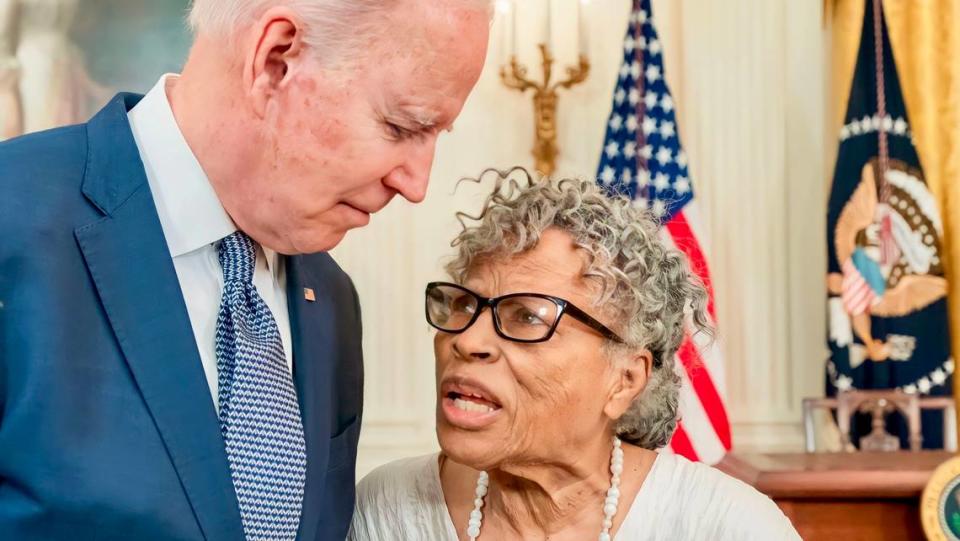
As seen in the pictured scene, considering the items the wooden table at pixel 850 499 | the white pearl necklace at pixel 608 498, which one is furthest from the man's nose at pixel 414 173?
the wooden table at pixel 850 499

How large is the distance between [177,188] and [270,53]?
0.27 meters

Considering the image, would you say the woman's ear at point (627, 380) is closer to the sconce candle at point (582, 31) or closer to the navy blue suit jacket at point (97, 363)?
the navy blue suit jacket at point (97, 363)

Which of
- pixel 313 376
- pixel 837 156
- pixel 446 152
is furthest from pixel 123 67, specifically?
pixel 313 376

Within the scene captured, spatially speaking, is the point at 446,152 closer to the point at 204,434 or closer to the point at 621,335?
the point at 621,335

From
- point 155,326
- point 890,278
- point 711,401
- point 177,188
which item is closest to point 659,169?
point 711,401

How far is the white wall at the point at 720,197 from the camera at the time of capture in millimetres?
5523

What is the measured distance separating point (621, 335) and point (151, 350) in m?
0.89

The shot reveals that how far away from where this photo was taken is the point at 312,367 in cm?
192

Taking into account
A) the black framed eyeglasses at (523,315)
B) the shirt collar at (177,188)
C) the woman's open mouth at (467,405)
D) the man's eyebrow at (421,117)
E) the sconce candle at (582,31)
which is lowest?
the woman's open mouth at (467,405)

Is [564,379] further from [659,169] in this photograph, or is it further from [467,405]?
[659,169]

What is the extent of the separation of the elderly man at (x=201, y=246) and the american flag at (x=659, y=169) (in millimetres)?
3061

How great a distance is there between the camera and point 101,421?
4.91 ft

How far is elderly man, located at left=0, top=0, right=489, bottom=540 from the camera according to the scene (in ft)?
4.77

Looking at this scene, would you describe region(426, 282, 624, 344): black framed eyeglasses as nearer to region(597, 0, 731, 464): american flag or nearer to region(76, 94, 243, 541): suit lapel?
region(76, 94, 243, 541): suit lapel
